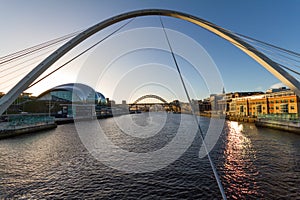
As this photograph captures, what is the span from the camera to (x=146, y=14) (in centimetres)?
1447

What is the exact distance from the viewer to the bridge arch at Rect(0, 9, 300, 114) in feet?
22.5

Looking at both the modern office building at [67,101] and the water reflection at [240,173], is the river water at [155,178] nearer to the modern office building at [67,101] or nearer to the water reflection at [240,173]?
the water reflection at [240,173]

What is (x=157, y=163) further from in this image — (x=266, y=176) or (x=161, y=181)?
(x=266, y=176)

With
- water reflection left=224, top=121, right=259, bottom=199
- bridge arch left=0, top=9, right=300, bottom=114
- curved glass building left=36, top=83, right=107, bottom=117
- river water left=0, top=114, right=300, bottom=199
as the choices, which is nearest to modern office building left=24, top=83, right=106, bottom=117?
curved glass building left=36, top=83, right=107, bottom=117

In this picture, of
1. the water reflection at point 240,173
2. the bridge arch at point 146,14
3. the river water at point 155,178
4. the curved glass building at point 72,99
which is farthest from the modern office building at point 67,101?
the water reflection at point 240,173

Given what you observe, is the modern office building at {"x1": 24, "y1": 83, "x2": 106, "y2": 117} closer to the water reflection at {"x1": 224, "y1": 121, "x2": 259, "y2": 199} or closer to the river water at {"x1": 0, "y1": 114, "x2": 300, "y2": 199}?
the river water at {"x1": 0, "y1": 114, "x2": 300, "y2": 199}

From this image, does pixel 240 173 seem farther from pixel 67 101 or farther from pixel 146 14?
pixel 67 101

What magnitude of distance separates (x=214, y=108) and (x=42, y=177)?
96071mm

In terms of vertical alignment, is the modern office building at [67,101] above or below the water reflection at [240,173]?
above

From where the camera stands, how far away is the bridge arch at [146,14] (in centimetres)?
687

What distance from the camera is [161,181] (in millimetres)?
9703

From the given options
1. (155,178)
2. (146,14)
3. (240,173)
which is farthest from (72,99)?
(240,173)

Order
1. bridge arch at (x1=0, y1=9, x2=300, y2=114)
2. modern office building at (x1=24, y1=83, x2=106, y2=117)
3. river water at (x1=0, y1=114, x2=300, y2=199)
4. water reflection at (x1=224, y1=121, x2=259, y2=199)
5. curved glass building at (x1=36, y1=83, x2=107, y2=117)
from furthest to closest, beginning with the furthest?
curved glass building at (x1=36, y1=83, x2=107, y2=117), modern office building at (x1=24, y1=83, x2=106, y2=117), water reflection at (x1=224, y1=121, x2=259, y2=199), river water at (x1=0, y1=114, x2=300, y2=199), bridge arch at (x1=0, y1=9, x2=300, y2=114)

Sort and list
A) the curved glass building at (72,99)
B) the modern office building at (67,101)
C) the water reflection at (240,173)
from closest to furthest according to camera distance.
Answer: the water reflection at (240,173)
the modern office building at (67,101)
the curved glass building at (72,99)
